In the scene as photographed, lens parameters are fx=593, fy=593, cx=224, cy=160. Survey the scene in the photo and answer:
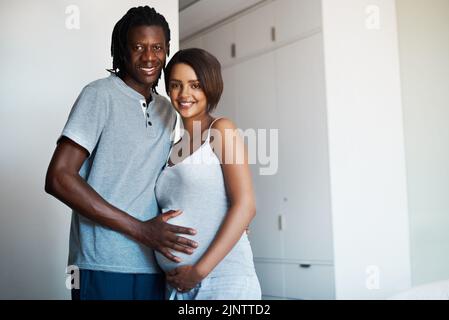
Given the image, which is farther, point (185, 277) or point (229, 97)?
point (229, 97)

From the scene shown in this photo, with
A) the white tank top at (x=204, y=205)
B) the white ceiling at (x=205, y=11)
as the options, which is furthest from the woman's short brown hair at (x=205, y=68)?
the white ceiling at (x=205, y=11)

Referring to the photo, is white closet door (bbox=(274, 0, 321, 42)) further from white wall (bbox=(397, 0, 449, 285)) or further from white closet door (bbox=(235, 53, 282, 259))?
white wall (bbox=(397, 0, 449, 285))

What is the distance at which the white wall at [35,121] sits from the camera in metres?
2.69

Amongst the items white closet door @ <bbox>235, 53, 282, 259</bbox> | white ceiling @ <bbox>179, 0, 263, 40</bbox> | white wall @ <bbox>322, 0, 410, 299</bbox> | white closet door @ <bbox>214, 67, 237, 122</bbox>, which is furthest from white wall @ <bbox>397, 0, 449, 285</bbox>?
white closet door @ <bbox>214, 67, 237, 122</bbox>

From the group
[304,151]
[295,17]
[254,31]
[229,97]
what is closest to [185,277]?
[304,151]

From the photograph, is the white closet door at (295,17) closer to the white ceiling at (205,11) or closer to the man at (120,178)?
the white ceiling at (205,11)

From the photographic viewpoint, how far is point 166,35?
1449 mm

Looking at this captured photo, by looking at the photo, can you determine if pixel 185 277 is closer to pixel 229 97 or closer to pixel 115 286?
pixel 115 286

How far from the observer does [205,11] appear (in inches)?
184

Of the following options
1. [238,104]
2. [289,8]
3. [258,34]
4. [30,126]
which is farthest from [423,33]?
[30,126]

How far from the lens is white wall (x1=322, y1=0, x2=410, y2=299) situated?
3676mm

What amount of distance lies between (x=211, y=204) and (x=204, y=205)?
0.01 meters

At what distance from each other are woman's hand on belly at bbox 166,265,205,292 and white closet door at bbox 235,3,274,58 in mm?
3325

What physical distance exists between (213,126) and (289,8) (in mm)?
3095
